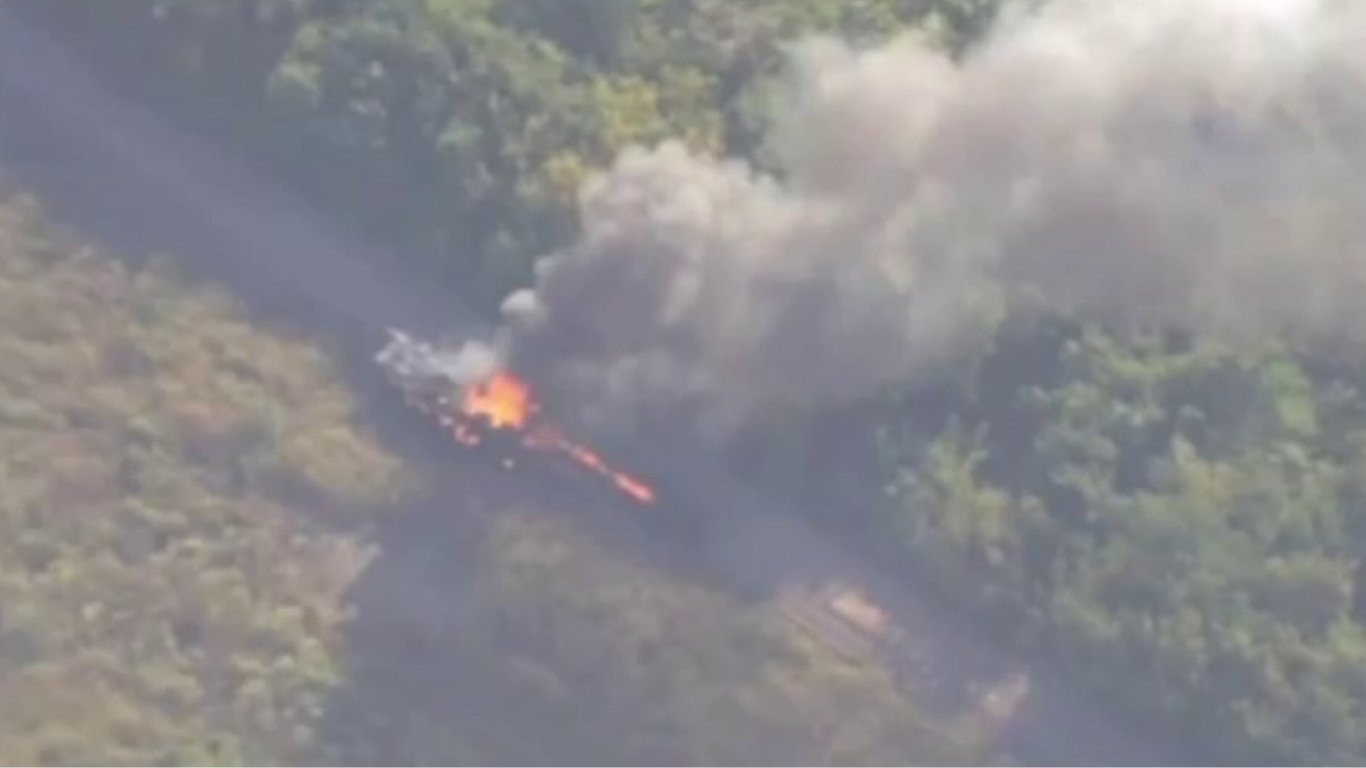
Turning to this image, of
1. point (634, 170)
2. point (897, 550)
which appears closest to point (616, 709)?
point (897, 550)

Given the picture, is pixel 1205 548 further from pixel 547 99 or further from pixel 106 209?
pixel 106 209

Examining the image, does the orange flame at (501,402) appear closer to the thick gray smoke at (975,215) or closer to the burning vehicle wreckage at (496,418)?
the burning vehicle wreckage at (496,418)

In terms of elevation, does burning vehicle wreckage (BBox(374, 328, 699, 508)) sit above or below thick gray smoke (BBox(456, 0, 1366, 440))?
below

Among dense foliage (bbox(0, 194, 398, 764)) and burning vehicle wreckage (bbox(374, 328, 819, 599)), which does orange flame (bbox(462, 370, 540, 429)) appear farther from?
dense foliage (bbox(0, 194, 398, 764))

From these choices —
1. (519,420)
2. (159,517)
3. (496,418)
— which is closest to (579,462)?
(519,420)

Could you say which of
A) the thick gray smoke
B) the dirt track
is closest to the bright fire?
the thick gray smoke

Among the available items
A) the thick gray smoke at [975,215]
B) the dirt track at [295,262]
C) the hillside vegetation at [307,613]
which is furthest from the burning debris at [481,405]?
the dirt track at [295,262]

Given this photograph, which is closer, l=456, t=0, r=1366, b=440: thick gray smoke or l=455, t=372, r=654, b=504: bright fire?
l=456, t=0, r=1366, b=440: thick gray smoke

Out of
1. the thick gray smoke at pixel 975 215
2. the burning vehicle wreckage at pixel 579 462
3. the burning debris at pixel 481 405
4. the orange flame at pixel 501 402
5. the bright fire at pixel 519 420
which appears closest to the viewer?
the thick gray smoke at pixel 975 215
